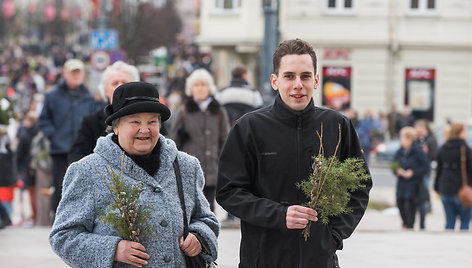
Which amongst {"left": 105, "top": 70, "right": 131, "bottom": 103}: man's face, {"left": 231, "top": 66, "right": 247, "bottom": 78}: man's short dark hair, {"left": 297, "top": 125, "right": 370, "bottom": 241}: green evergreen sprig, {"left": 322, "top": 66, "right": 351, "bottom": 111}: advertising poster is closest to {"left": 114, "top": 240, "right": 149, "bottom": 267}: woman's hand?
{"left": 297, "top": 125, "right": 370, "bottom": 241}: green evergreen sprig

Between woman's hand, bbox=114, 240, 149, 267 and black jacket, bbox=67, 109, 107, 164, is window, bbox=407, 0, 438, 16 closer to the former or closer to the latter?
black jacket, bbox=67, 109, 107, 164

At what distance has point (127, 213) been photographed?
13.9ft

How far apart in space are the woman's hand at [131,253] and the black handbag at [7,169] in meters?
8.50

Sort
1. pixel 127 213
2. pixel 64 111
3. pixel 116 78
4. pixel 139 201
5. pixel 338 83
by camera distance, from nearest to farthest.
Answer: pixel 127 213
pixel 139 201
pixel 116 78
pixel 64 111
pixel 338 83

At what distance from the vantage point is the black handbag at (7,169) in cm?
1253

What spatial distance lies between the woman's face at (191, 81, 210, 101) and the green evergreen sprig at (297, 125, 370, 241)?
584 centimetres

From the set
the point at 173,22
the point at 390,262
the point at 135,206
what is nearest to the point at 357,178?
the point at 135,206

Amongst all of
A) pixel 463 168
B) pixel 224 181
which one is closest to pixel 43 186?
pixel 463 168

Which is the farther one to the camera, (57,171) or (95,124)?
(57,171)

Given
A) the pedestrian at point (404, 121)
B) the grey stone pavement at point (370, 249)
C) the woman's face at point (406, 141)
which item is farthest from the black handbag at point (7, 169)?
the pedestrian at point (404, 121)

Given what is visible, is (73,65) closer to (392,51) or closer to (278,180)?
(278,180)

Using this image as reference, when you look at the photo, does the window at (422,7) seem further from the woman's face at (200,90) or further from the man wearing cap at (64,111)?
the man wearing cap at (64,111)

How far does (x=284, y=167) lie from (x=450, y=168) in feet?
31.9

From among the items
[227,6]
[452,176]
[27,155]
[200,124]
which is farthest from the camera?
[227,6]
